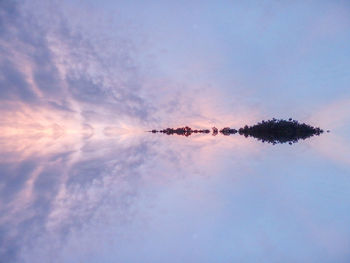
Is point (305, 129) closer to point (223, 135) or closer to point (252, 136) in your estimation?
point (252, 136)

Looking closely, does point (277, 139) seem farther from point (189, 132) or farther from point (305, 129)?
point (189, 132)

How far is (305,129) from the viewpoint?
2627 cm

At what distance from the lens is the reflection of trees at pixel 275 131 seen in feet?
84.6

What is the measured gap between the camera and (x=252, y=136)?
26188 millimetres

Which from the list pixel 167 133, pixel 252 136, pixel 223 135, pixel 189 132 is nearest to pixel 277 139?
pixel 252 136

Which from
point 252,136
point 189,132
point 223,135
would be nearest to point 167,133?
point 189,132

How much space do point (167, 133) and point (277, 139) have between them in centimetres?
1078

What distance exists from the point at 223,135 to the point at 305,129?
823 centimetres

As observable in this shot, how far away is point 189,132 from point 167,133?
2.25 metres

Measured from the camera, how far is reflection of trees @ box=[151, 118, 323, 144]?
25.8 metres

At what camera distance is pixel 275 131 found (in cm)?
2623

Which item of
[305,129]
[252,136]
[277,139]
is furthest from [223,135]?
[305,129]

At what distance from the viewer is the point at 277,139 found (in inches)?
1014

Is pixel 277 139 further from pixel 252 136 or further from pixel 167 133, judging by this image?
pixel 167 133
